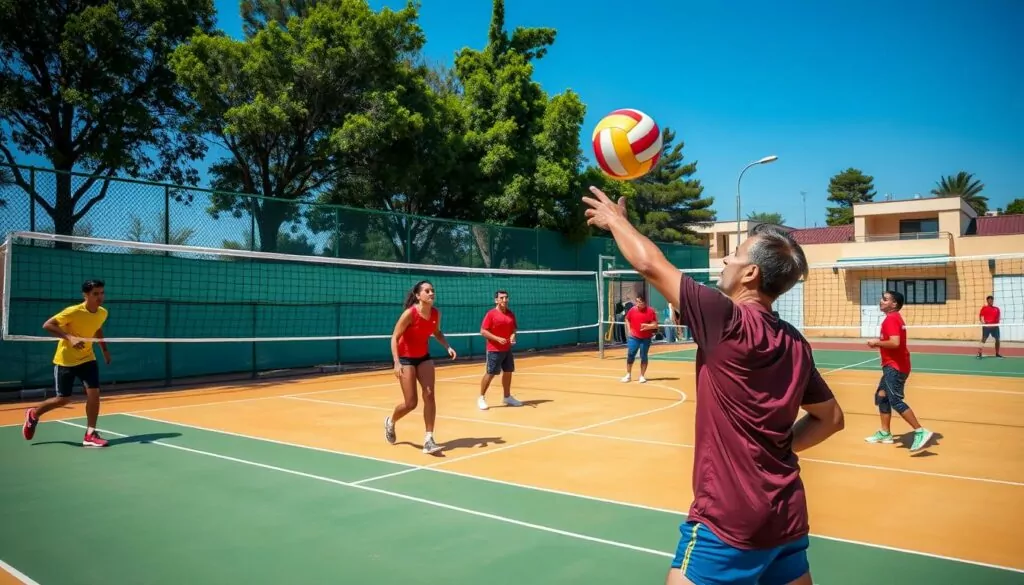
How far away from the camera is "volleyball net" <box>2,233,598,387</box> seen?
13.2 m

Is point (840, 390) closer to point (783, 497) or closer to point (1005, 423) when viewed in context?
point (1005, 423)

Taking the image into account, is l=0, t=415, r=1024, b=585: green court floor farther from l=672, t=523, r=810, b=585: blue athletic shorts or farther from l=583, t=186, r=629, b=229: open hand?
l=583, t=186, r=629, b=229: open hand

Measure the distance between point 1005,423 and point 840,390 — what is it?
414 centimetres

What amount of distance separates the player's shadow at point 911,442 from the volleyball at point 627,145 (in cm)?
564

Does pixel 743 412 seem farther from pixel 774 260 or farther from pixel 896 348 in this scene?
pixel 896 348

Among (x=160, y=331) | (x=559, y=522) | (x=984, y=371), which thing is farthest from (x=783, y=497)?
(x=984, y=371)

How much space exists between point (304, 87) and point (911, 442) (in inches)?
692

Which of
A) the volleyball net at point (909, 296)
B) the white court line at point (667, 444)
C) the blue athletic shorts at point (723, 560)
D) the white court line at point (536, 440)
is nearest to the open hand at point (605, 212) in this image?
the blue athletic shorts at point (723, 560)

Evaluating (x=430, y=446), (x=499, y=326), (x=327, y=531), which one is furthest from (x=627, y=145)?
(x=499, y=326)

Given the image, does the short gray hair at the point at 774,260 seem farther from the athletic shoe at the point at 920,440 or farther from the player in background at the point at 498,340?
the player in background at the point at 498,340

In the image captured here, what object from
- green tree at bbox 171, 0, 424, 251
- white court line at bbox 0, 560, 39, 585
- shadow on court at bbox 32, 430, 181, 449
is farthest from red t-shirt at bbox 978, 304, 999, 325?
white court line at bbox 0, 560, 39, 585

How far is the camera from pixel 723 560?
7.86ft

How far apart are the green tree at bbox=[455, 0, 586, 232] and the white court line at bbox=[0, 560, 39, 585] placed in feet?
66.1

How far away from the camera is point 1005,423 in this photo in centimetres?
1062
